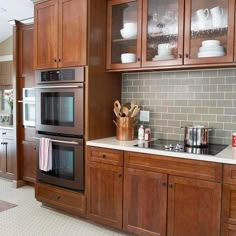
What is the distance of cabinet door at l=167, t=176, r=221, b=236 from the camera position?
1.97 meters

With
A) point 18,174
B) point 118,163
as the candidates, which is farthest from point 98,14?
point 18,174

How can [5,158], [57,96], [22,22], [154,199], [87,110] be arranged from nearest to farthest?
1. [154,199]
2. [87,110]
3. [57,96]
4. [22,22]
5. [5,158]

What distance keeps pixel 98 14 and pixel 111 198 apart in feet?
6.11

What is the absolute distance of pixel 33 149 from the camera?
3.71 metres

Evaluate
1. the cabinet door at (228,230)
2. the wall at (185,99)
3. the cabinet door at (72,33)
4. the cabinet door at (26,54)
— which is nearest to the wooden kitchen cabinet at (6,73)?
the cabinet door at (26,54)

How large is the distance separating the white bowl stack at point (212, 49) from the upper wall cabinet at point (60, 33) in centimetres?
113

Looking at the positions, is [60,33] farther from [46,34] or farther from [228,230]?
[228,230]

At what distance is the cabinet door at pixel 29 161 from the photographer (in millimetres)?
3719

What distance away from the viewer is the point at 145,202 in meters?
2.30

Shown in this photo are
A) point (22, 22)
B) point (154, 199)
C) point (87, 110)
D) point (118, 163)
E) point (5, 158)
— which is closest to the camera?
point (154, 199)

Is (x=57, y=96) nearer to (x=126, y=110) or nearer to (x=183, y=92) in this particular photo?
(x=126, y=110)

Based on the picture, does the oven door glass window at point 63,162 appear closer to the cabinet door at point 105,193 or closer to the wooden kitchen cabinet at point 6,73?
the cabinet door at point 105,193

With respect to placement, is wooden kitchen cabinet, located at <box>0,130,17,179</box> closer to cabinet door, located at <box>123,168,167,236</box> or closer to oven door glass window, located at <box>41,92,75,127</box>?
oven door glass window, located at <box>41,92,75,127</box>

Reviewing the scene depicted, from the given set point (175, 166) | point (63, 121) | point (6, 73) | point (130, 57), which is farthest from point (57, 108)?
point (6, 73)
